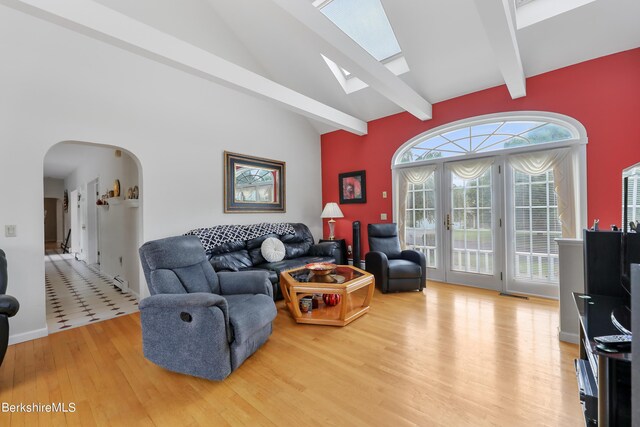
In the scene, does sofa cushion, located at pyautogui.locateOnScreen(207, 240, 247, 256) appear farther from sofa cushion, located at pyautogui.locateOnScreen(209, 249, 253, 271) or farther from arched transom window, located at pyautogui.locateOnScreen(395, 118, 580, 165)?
arched transom window, located at pyautogui.locateOnScreen(395, 118, 580, 165)

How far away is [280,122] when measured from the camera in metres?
5.06

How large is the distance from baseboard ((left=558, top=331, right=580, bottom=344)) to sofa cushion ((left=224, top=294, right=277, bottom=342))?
2.52 metres

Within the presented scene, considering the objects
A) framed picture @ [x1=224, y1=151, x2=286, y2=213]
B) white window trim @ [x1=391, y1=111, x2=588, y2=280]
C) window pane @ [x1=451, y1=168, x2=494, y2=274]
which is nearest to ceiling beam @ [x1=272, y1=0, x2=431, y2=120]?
white window trim @ [x1=391, y1=111, x2=588, y2=280]

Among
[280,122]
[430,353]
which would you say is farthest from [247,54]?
[430,353]

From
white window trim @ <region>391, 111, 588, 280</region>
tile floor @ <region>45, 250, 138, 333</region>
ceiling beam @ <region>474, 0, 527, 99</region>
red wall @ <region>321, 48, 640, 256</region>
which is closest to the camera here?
ceiling beam @ <region>474, 0, 527, 99</region>

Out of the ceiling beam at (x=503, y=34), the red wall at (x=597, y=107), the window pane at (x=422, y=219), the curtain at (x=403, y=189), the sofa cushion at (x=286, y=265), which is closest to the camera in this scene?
the ceiling beam at (x=503, y=34)

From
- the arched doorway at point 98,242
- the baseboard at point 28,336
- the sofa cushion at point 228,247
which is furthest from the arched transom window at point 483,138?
the baseboard at point 28,336

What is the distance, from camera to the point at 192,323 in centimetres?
187

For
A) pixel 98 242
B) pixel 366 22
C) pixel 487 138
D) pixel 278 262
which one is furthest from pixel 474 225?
pixel 98 242

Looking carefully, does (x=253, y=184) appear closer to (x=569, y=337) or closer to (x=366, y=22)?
(x=366, y=22)

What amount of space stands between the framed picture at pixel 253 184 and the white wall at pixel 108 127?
0.43 feet

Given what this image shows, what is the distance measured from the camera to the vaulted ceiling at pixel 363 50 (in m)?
2.23

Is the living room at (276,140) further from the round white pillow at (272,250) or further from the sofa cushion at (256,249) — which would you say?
the round white pillow at (272,250)

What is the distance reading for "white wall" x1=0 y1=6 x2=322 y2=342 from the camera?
250cm
